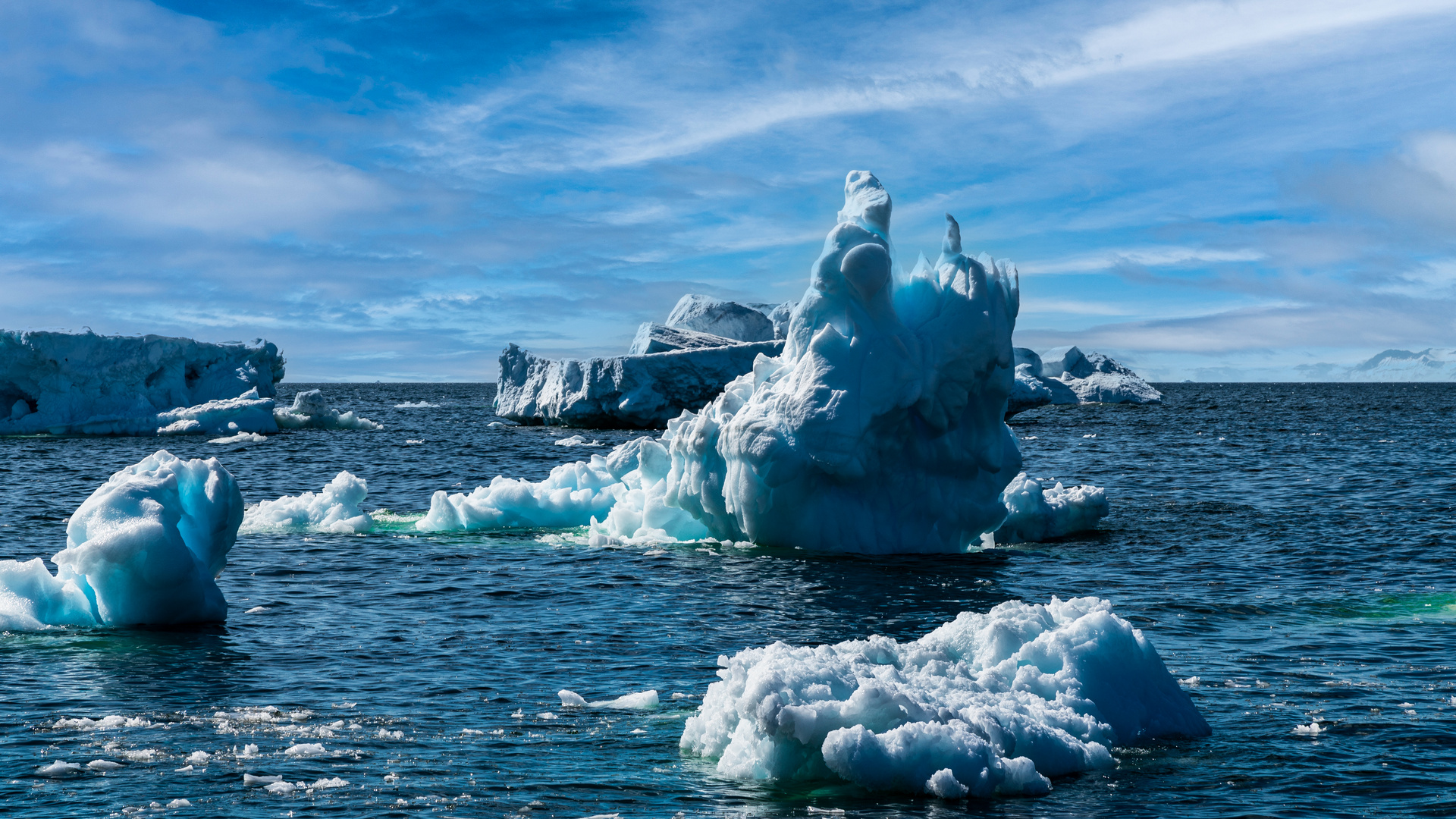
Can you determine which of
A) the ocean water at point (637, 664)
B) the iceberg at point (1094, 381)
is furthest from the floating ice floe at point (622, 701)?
the iceberg at point (1094, 381)

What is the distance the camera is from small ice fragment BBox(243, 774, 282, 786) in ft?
26.1

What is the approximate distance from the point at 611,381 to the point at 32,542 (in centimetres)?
3080

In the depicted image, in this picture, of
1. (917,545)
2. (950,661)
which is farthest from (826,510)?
(950,661)

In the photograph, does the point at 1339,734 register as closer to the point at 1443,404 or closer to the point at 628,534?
the point at 628,534

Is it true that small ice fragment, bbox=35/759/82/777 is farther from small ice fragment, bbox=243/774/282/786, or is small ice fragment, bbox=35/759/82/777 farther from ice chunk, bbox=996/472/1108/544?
ice chunk, bbox=996/472/1108/544

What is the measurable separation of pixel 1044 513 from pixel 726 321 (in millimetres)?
38620

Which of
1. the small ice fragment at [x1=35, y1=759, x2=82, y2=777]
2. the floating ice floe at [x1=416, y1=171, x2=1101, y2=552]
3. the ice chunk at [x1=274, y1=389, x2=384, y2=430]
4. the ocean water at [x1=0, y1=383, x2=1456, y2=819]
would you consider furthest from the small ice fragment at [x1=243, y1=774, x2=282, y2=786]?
the ice chunk at [x1=274, y1=389, x2=384, y2=430]

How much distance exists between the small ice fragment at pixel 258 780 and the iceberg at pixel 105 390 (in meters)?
43.9

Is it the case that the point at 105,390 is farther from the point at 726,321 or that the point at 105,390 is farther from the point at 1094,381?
the point at 1094,381

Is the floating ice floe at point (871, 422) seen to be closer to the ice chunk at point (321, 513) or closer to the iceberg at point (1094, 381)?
the ice chunk at point (321, 513)

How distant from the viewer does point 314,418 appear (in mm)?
56219

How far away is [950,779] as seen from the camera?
7590 millimetres

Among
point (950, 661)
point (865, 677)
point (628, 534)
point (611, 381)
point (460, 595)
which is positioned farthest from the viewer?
point (611, 381)

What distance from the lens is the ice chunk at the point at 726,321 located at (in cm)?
5903
